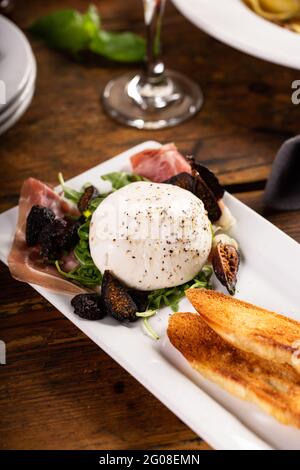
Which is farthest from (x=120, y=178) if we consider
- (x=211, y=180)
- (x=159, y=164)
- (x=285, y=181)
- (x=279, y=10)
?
(x=279, y=10)

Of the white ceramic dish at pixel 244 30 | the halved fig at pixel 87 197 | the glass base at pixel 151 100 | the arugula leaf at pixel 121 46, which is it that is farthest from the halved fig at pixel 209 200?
the arugula leaf at pixel 121 46

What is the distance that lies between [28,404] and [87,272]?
0.33 meters

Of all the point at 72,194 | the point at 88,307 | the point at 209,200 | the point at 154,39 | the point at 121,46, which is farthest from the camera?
the point at 121,46

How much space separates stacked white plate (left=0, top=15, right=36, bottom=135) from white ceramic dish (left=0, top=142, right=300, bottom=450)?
322 mm

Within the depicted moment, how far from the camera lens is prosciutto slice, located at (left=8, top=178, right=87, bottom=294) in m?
1.60

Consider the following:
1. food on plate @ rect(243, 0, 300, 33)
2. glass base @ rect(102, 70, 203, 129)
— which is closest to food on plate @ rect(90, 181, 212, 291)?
glass base @ rect(102, 70, 203, 129)

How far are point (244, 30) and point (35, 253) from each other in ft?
2.95

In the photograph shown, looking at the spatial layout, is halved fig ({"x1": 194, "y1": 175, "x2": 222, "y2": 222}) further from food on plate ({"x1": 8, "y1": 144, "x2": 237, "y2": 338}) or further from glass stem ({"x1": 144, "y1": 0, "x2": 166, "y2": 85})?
glass stem ({"x1": 144, "y1": 0, "x2": 166, "y2": 85})

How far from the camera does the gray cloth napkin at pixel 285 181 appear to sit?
6.36ft

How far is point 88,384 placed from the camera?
153 cm

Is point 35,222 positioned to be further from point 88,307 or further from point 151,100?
point 151,100

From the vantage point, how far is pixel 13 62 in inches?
84.0
